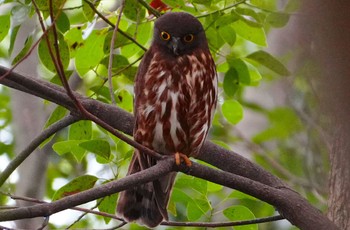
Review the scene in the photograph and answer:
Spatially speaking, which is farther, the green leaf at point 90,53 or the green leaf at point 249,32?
the green leaf at point 249,32

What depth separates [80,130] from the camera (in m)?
2.95

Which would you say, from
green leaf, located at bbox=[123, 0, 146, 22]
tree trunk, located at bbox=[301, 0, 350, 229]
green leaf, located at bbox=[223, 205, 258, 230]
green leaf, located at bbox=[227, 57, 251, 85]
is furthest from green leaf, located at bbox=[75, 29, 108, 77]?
tree trunk, located at bbox=[301, 0, 350, 229]

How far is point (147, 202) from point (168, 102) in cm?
47

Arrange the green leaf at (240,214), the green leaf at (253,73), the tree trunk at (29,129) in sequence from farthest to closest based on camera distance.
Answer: the tree trunk at (29,129) → the green leaf at (253,73) → the green leaf at (240,214)

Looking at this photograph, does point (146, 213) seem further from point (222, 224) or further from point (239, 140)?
point (239, 140)

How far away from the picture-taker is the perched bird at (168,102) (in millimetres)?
2773

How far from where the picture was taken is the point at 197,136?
280 cm

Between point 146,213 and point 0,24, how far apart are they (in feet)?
3.35

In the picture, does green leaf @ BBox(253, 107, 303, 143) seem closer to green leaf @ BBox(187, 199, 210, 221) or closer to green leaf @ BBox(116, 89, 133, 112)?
green leaf @ BBox(116, 89, 133, 112)

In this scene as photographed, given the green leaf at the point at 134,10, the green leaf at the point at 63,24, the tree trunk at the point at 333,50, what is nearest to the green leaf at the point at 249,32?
the green leaf at the point at 134,10

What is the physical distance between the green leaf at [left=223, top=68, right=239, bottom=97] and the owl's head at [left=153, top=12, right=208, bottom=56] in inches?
7.4

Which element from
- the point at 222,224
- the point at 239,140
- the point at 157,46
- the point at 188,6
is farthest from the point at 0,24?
the point at 239,140

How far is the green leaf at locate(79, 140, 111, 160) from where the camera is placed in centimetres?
252

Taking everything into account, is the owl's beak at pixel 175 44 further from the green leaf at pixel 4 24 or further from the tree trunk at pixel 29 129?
the tree trunk at pixel 29 129
